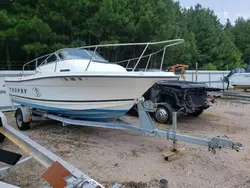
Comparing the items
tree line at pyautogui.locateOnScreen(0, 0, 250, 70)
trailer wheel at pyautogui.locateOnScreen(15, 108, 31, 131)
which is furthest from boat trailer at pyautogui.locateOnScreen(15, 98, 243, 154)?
tree line at pyautogui.locateOnScreen(0, 0, 250, 70)

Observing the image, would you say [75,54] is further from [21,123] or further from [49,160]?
[49,160]

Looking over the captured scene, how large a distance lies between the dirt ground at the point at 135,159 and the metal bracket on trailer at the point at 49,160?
448mm

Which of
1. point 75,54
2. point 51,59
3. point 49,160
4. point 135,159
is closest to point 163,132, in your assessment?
point 135,159

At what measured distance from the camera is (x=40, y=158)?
8.30 feet

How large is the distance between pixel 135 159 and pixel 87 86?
161 cm

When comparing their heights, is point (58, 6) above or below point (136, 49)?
above

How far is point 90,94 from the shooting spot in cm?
430

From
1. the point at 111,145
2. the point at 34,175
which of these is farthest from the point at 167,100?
the point at 34,175

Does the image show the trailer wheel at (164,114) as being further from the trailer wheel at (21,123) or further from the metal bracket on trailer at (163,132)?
the trailer wheel at (21,123)

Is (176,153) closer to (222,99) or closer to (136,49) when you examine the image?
(136,49)

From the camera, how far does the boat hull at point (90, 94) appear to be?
409 centimetres

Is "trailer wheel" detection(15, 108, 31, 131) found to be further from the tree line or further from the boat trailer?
the tree line

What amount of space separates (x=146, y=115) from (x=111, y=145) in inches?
42.6

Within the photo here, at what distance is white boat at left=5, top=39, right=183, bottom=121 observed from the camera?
403cm
